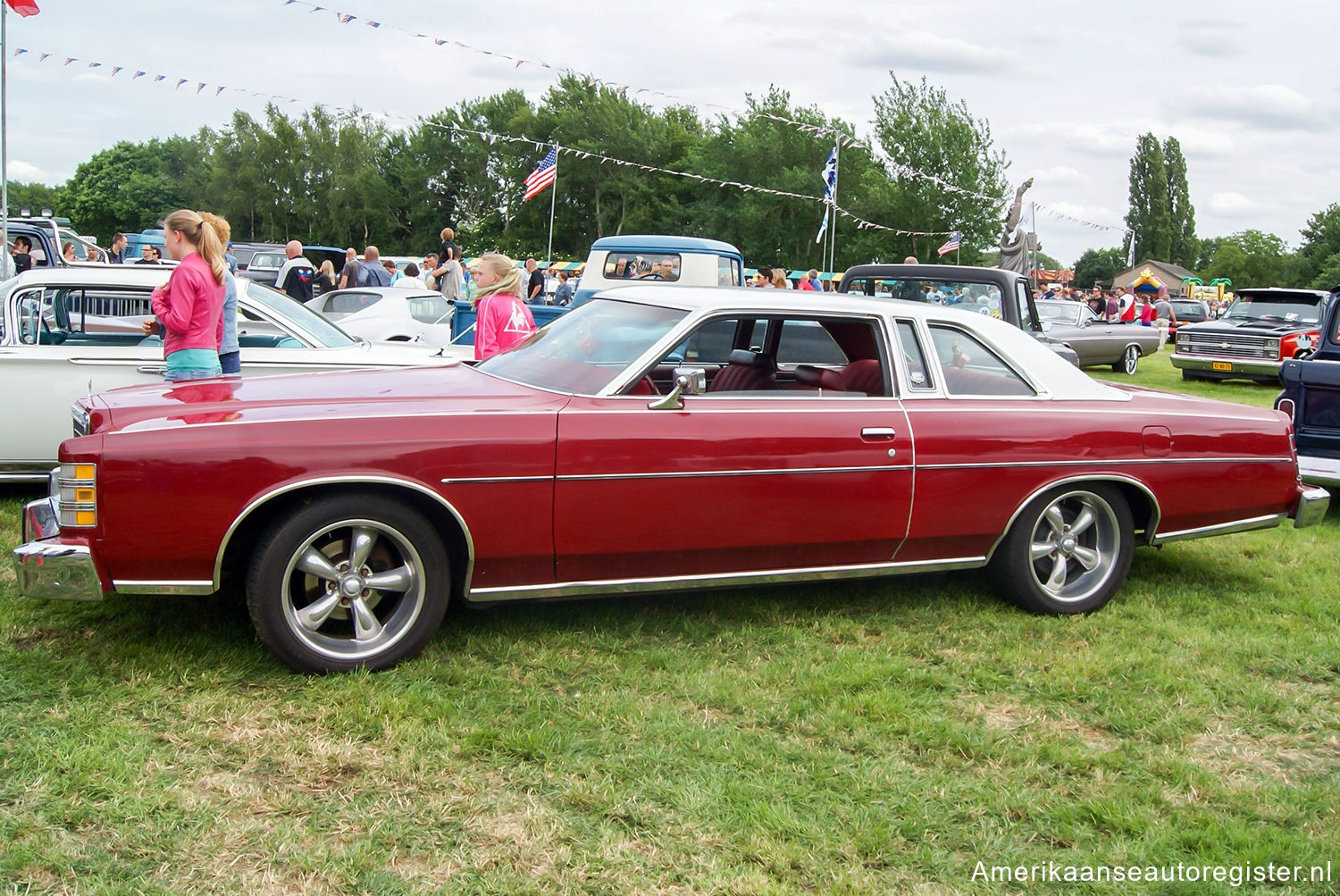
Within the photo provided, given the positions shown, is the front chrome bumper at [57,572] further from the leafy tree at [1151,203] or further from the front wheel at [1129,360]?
the leafy tree at [1151,203]

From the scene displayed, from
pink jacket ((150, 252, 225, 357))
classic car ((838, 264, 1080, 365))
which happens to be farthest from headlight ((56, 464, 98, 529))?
classic car ((838, 264, 1080, 365))

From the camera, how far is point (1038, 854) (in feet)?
9.54

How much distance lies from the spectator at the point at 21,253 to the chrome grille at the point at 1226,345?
17186 millimetres

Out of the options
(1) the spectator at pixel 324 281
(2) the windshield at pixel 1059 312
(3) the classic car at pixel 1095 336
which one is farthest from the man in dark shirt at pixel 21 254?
(2) the windshield at pixel 1059 312

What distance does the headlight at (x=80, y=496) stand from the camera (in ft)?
11.6

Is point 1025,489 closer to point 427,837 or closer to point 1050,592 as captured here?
point 1050,592

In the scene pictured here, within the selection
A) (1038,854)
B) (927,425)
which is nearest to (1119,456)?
(927,425)

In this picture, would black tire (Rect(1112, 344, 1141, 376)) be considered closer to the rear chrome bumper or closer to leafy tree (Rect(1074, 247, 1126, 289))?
the rear chrome bumper

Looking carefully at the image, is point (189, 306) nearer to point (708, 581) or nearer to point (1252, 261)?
point (708, 581)

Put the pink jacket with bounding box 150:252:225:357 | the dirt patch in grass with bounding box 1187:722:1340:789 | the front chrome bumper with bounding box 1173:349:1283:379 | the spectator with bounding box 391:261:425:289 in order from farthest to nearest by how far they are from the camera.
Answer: the front chrome bumper with bounding box 1173:349:1283:379, the spectator with bounding box 391:261:425:289, the pink jacket with bounding box 150:252:225:357, the dirt patch in grass with bounding box 1187:722:1340:789

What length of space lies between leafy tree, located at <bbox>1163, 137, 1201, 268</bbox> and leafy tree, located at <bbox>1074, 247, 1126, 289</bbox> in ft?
78.7

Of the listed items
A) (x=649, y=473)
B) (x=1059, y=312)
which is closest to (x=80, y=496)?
(x=649, y=473)

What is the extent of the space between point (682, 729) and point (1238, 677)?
92.4 inches

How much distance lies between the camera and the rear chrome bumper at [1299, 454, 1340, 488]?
6773 millimetres
